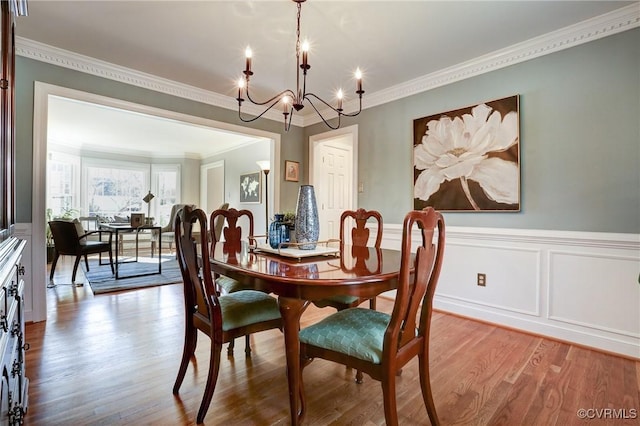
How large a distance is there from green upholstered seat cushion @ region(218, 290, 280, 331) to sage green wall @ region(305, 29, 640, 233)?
7.06 ft

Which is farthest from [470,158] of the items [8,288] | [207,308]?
[8,288]

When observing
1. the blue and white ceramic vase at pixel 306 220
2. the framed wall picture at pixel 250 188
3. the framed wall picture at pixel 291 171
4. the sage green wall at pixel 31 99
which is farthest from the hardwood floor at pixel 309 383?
the framed wall picture at pixel 250 188

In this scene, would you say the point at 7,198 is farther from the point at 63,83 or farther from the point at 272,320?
the point at 63,83

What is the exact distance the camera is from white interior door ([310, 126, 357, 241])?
4586 mm

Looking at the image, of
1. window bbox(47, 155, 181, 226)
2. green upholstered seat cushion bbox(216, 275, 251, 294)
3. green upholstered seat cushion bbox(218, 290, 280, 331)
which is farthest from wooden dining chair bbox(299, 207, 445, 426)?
window bbox(47, 155, 181, 226)

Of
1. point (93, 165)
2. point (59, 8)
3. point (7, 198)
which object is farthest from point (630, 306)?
point (93, 165)

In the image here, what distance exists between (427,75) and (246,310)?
288 cm

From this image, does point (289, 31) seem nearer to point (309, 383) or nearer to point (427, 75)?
point (427, 75)

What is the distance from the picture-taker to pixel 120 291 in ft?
11.9

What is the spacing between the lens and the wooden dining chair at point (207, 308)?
146 cm

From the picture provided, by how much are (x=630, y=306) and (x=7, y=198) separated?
12.1 feet

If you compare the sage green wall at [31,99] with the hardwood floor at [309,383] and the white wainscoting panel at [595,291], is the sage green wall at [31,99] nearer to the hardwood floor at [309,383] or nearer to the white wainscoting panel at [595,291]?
the hardwood floor at [309,383]

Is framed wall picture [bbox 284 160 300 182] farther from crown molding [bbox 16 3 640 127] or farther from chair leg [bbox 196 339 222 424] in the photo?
chair leg [bbox 196 339 222 424]

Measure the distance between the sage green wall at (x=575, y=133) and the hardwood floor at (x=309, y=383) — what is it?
98 cm
